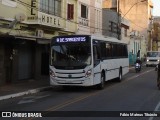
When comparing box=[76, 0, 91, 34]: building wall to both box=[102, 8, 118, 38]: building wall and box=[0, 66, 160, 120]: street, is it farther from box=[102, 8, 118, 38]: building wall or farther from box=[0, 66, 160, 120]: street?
box=[0, 66, 160, 120]: street

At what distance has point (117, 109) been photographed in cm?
1443

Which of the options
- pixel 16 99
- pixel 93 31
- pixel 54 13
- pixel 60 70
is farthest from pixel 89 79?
pixel 93 31

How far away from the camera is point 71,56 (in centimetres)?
2117

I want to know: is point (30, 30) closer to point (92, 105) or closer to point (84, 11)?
point (84, 11)

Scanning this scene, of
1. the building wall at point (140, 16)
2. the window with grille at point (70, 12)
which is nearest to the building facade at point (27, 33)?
the window with grille at point (70, 12)

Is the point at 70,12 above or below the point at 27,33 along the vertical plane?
above

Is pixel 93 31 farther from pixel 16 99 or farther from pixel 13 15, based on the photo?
pixel 16 99

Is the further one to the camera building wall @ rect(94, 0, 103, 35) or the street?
building wall @ rect(94, 0, 103, 35)

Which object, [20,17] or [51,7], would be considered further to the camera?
[51,7]

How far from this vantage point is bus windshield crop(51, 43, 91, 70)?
2098 cm

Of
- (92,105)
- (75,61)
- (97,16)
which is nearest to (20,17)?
(75,61)

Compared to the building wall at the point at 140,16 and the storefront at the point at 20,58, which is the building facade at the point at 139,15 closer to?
the building wall at the point at 140,16

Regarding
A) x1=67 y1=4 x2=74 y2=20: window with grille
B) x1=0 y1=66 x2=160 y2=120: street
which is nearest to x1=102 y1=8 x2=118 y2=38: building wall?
x1=67 y1=4 x2=74 y2=20: window with grille

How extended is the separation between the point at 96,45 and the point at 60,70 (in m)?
2.48
